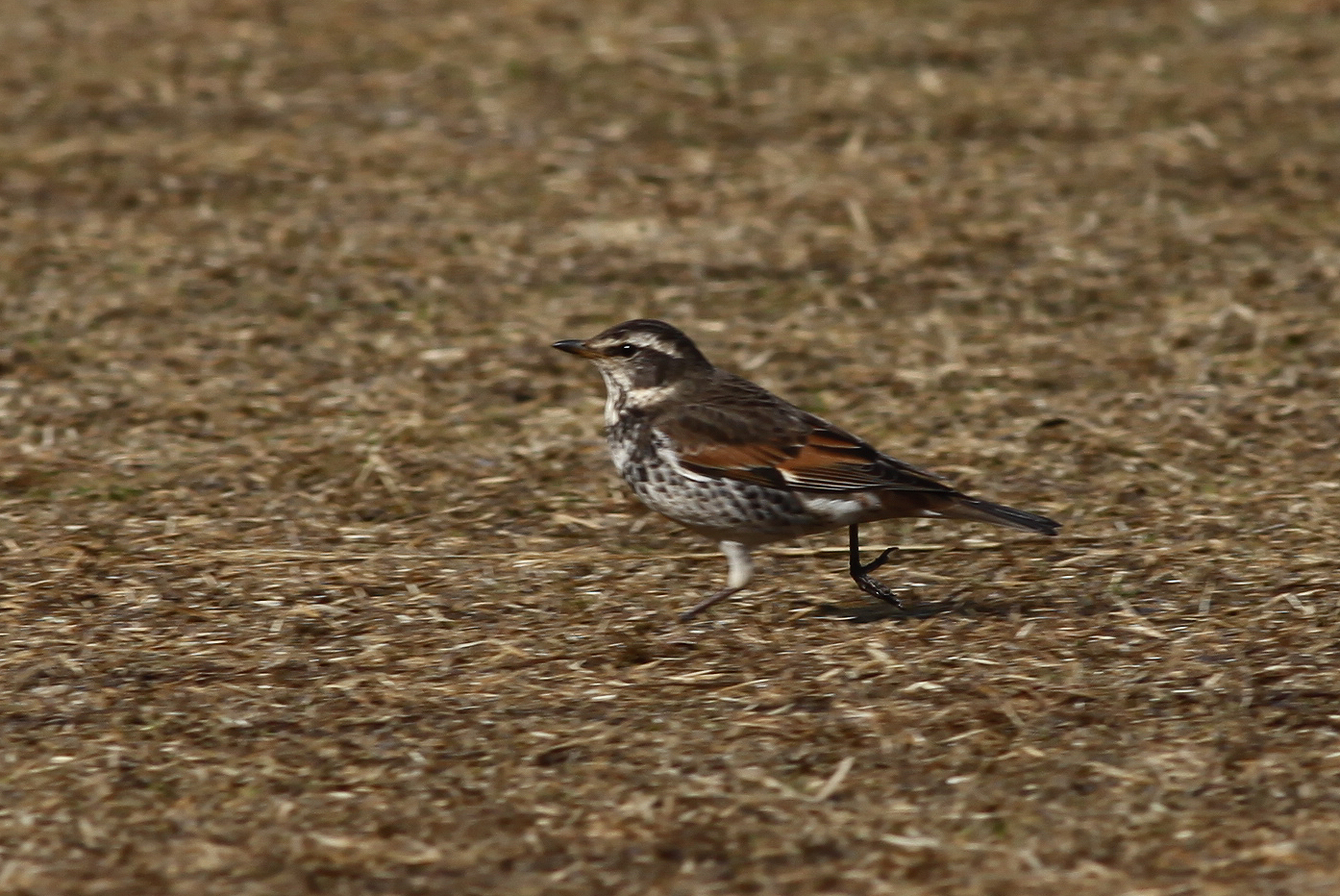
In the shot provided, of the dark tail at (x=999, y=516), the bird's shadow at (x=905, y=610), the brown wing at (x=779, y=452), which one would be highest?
the brown wing at (x=779, y=452)

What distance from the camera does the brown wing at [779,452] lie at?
26.7 feet

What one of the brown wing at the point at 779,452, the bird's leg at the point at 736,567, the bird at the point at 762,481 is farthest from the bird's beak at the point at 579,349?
the bird's leg at the point at 736,567

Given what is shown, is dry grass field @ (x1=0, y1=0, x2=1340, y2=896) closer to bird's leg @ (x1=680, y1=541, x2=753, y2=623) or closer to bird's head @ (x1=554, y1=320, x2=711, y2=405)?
bird's leg @ (x1=680, y1=541, x2=753, y2=623)

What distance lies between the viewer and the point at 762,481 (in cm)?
813

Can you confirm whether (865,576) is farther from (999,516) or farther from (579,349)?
(579,349)

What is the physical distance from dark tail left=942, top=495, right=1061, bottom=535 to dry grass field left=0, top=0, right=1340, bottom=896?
0.47 metres

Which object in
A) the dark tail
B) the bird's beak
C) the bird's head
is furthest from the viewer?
the bird's beak

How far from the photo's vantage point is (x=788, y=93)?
634 inches

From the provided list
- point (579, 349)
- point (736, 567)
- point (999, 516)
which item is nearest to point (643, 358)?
point (579, 349)

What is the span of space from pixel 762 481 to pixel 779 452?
0.19 metres

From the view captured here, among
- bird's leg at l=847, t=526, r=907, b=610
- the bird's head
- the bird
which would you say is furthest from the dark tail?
the bird's head

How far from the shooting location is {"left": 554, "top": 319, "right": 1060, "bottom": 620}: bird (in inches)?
319

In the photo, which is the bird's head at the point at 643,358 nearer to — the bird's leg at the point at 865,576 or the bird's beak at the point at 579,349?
the bird's beak at the point at 579,349

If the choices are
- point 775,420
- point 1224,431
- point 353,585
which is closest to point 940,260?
point 1224,431
